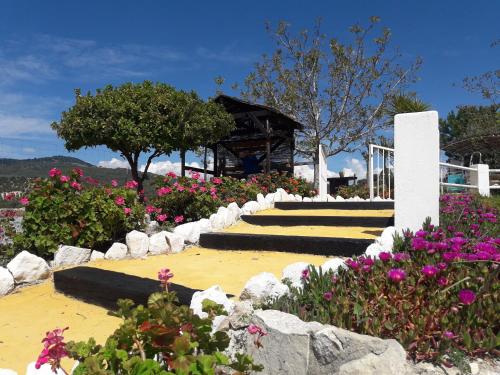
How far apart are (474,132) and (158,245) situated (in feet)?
101

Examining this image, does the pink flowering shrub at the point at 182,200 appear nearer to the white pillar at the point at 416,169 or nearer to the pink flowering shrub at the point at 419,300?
the white pillar at the point at 416,169

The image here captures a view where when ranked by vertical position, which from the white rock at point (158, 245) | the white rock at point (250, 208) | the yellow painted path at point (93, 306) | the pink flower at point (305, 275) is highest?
the white rock at point (250, 208)

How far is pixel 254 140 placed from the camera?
15195 mm

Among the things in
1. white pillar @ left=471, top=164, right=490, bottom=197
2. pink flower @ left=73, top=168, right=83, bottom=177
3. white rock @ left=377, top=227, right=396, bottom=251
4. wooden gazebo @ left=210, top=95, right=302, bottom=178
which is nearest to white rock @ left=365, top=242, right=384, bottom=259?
white rock @ left=377, top=227, right=396, bottom=251

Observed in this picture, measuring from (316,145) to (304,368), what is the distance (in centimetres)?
1561

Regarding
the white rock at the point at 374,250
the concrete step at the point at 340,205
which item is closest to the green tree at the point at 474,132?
the concrete step at the point at 340,205

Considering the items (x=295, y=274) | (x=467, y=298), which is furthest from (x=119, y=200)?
(x=467, y=298)

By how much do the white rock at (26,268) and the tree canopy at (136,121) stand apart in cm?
791

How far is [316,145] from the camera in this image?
1694cm

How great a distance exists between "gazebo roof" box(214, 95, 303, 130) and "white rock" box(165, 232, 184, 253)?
30.5 ft

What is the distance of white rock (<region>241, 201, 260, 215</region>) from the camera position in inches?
251

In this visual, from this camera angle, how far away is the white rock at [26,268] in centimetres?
396

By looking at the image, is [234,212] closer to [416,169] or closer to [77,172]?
[77,172]

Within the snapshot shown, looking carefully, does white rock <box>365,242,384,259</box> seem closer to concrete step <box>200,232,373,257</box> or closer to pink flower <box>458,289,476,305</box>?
concrete step <box>200,232,373,257</box>
